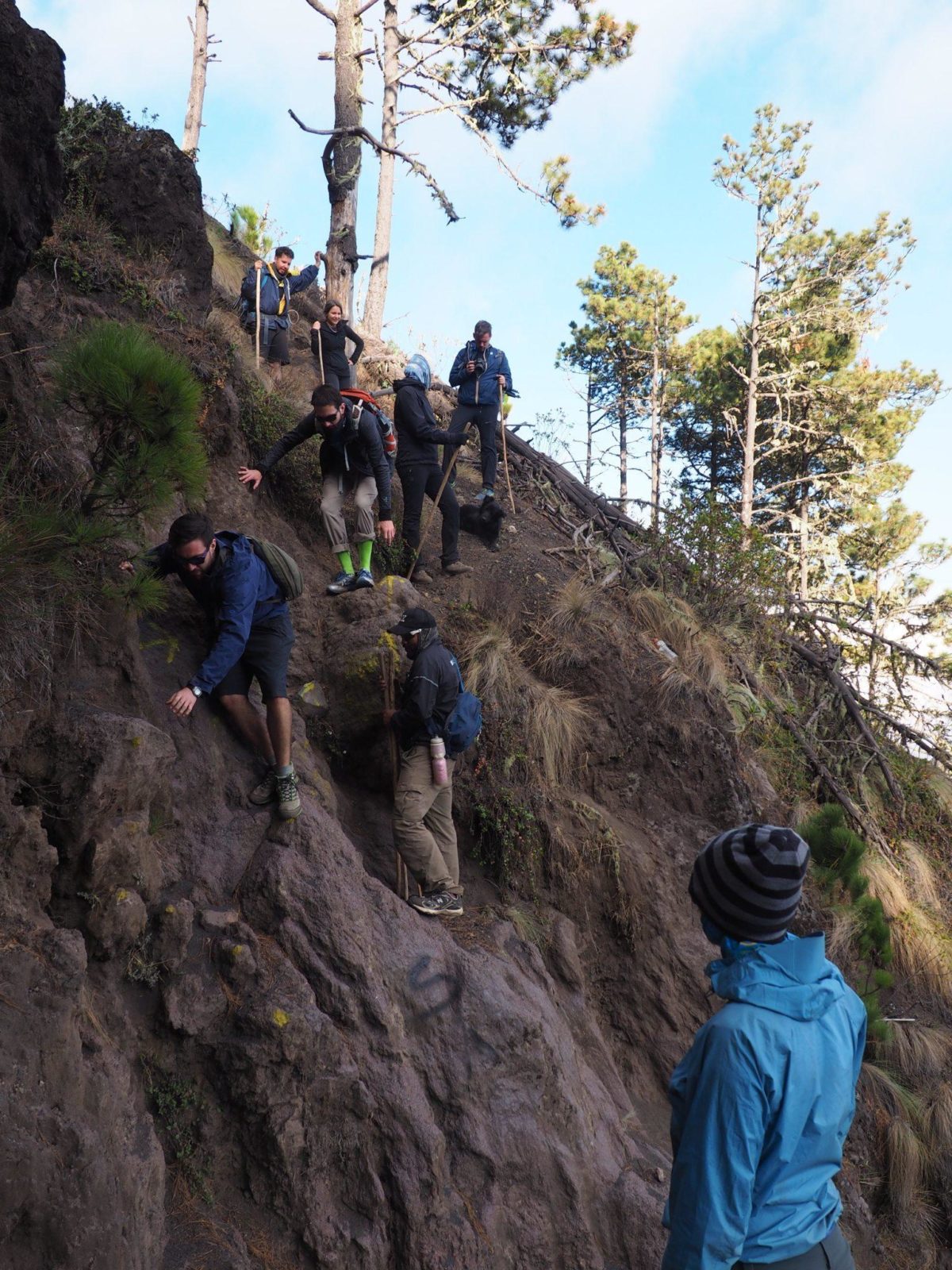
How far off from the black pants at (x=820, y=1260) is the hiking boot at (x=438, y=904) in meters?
3.89

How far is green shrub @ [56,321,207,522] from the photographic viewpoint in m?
4.81

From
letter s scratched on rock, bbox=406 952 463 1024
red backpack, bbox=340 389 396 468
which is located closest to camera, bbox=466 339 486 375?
red backpack, bbox=340 389 396 468

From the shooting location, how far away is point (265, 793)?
18.3 feet

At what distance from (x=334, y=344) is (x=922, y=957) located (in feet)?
30.3

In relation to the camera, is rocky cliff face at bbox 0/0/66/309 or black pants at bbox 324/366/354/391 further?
black pants at bbox 324/366/354/391

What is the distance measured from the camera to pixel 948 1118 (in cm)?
791

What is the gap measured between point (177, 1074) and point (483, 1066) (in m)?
1.79

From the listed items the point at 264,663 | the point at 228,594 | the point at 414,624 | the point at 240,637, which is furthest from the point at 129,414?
the point at 414,624

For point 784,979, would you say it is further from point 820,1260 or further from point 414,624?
point 414,624

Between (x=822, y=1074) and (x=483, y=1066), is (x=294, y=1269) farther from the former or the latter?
(x=822, y=1074)

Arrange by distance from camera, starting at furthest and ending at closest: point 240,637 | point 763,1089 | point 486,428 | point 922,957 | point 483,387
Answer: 1. point 486,428
2. point 483,387
3. point 922,957
4. point 240,637
5. point 763,1089

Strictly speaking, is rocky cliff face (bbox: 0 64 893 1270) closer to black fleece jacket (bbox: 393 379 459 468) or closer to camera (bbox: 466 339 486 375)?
black fleece jacket (bbox: 393 379 459 468)

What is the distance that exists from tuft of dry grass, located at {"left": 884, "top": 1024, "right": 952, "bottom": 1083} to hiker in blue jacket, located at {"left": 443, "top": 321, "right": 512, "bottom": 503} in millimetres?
6597

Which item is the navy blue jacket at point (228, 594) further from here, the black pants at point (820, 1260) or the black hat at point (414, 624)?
the black pants at point (820, 1260)
